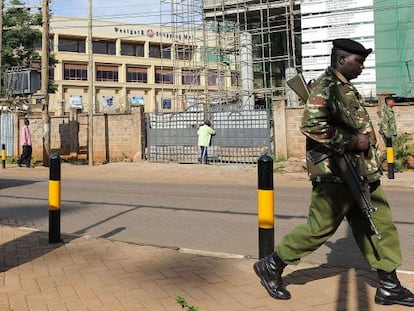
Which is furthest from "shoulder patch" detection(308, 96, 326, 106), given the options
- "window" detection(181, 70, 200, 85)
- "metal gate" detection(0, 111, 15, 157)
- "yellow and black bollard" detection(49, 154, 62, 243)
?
"window" detection(181, 70, 200, 85)

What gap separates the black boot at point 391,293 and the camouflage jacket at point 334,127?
767 mm

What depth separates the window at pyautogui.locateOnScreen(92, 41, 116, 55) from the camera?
211ft

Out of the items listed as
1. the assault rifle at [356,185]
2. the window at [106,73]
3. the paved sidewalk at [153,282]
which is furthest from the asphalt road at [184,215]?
the window at [106,73]

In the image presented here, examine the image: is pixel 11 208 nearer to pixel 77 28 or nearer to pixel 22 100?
pixel 22 100

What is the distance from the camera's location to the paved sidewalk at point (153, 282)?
3826 mm

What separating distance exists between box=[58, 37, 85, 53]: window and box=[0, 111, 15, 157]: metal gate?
122 feet

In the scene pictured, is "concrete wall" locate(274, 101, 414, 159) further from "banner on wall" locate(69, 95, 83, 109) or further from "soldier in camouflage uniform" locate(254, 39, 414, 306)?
"banner on wall" locate(69, 95, 83, 109)

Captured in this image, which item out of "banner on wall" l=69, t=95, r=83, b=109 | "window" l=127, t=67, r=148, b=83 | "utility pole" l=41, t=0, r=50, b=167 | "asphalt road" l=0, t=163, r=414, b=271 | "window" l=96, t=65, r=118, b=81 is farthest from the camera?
"window" l=127, t=67, r=148, b=83

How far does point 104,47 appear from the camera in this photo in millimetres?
65000

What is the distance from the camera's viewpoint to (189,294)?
4.04 meters

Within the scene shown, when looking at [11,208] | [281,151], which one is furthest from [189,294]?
[281,151]

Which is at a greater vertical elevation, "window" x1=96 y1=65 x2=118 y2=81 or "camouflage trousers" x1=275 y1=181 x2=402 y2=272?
"window" x1=96 y1=65 x2=118 y2=81

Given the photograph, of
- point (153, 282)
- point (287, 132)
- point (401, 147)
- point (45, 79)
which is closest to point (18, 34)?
point (45, 79)

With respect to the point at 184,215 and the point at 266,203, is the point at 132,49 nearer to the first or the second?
the point at 184,215
